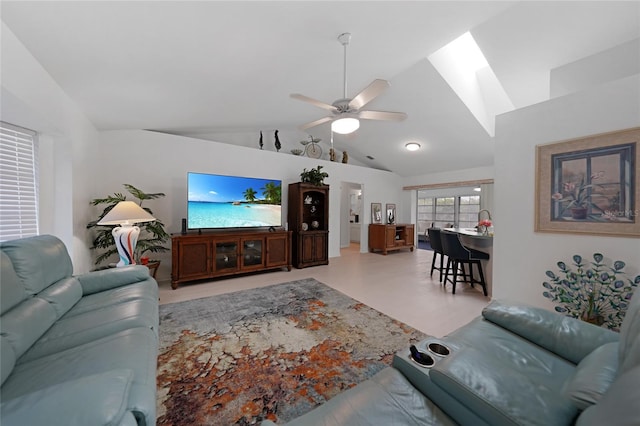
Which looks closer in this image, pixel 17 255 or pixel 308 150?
pixel 17 255

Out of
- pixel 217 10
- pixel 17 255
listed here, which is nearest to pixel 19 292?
pixel 17 255

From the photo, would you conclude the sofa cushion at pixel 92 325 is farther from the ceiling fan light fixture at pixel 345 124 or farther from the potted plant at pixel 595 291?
the potted plant at pixel 595 291

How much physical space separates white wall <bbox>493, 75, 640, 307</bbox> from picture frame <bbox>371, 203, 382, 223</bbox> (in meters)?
3.88

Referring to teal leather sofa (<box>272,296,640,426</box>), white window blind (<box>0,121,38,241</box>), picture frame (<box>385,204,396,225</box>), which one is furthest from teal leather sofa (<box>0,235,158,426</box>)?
picture frame (<box>385,204,396,225</box>)

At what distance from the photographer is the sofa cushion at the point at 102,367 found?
920 mm

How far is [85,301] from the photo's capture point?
1815 mm

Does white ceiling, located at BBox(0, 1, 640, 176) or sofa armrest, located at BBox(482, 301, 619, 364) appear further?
white ceiling, located at BBox(0, 1, 640, 176)

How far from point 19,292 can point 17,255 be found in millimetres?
251

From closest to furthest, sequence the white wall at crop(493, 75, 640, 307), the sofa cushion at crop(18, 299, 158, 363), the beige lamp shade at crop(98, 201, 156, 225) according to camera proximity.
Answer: the sofa cushion at crop(18, 299, 158, 363) < the white wall at crop(493, 75, 640, 307) < the beige lamp shade at crop(98, 201, 156, 225)

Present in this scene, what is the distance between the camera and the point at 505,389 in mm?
866

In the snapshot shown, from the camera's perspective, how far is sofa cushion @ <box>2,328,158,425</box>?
0.92 m

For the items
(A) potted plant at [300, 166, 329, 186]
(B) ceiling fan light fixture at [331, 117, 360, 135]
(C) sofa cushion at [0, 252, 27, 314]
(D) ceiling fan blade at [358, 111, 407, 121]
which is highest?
(D) ceiling fan blade at [358, 111, 407, 121]

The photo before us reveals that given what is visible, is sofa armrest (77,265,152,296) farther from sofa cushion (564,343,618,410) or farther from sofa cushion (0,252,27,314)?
sofa cushion (564,343,618,410)

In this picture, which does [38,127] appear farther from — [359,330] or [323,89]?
[359,330]
